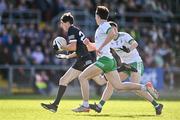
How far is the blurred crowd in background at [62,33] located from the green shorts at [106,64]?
1497 centimetres

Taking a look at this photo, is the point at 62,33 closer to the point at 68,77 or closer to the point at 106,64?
the point at 68,77

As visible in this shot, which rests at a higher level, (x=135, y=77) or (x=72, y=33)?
(x=72, y=33)

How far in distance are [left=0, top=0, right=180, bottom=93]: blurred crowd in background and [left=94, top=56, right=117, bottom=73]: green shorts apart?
1497 centimetres

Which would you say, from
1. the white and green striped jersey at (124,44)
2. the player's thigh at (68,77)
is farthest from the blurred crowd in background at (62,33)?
the player's thigh at (68,77)

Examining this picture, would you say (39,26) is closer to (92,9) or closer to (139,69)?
(92,9)

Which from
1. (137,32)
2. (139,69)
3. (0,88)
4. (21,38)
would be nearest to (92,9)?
(137,32)

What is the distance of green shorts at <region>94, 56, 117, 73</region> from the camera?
54.4ft

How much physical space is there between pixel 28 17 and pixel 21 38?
7.58ft

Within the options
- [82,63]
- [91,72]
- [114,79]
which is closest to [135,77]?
[82,63]

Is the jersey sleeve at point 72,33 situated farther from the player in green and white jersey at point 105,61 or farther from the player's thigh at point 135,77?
the player's thigh at point 135,77

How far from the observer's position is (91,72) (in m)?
16.8

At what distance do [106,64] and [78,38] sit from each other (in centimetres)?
141

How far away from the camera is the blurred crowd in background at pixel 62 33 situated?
3192 centimetres

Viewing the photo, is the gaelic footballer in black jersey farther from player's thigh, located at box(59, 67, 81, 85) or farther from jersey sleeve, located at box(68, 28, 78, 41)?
player's thigh, located at box(59, 67, 81, 85)
